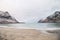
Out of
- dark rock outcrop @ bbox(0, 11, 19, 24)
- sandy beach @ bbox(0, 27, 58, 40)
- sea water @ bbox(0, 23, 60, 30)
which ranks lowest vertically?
sandy beach @ bbox(0, 27, 58, 40)

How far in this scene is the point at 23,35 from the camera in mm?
1945

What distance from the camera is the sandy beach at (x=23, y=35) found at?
192 centimetres

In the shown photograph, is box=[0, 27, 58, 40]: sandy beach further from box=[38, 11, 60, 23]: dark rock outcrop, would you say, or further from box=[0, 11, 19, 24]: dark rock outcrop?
box=[38, 11, 60, 23]: dark rock outcrop

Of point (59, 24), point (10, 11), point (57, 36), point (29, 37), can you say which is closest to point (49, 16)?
point (59, 24)

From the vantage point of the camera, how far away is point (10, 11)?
2029mm

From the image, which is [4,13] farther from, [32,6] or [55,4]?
[55,4]

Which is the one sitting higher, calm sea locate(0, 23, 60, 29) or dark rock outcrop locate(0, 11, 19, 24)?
dark rock outcrop locate(0, 11, 19, 24)

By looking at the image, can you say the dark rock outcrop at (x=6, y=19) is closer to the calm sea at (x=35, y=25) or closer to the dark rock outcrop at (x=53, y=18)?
the calm sea at (x=35, y=25)

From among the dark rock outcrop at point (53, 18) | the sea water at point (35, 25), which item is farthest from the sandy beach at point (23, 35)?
the dark rock outcrop at point (53, 18)

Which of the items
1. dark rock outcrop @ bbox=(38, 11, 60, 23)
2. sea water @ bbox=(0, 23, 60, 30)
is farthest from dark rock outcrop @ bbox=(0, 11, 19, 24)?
dark rock outcrop @ bbox=(38, 11, 60, 23)

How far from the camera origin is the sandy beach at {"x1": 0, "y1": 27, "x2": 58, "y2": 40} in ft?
6.31

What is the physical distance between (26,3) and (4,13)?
40cm

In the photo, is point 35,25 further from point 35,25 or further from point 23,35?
point 23,35

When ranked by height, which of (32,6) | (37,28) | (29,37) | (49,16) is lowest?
(29,37)
